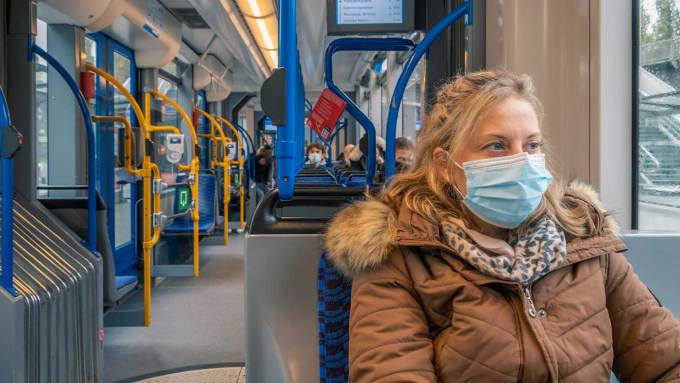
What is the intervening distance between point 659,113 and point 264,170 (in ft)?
31.3

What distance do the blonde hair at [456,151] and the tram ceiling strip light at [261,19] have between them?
3.81 meters

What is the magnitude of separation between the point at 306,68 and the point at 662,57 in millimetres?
6424

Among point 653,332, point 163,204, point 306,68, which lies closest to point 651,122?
point 653,332

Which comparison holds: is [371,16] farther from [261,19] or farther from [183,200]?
[183,200]

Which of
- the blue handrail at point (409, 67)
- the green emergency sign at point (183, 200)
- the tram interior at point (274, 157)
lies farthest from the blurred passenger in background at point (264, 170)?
the blue handrail at point (409, 67)

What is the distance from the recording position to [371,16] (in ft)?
7.34

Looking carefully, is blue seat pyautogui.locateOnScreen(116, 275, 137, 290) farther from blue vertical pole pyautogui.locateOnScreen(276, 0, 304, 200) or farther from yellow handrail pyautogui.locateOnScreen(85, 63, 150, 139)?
blue vertical pole pyautogui.locateOnScreen(276, 0, 304, 200)

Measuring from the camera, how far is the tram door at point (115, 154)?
19.6ft

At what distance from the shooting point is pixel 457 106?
4.72 ft

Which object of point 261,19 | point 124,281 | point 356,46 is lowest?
point 124,281

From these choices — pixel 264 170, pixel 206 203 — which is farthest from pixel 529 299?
pixel 264 170

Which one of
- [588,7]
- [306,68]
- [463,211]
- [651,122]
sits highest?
[306,68]

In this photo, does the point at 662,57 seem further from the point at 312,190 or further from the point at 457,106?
the point at 312,190

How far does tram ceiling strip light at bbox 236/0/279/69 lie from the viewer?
5.06 metres
